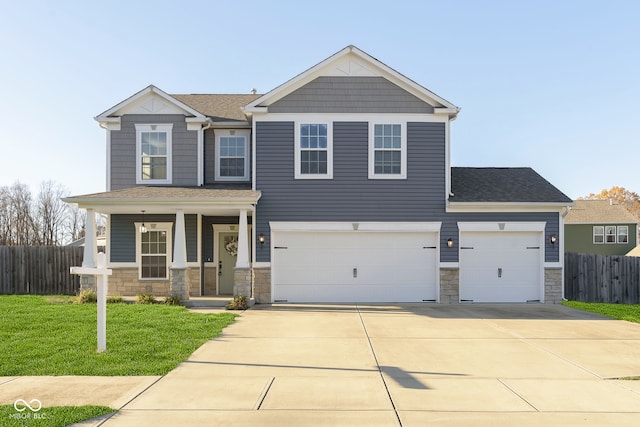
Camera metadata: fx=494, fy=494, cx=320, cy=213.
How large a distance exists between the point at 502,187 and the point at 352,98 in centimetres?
571

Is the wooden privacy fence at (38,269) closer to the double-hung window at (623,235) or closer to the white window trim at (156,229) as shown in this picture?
the white window trim at (156,229)

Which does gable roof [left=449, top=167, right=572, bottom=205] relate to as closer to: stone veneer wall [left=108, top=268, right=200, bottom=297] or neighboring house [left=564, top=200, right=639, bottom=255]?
stone veneer wall [left=108, top=268, right=200, bottom=297]

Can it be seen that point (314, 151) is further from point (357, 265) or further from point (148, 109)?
point (148, 109)

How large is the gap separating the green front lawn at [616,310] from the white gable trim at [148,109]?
508 inches

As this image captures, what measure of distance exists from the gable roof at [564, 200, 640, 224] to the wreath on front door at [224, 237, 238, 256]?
23.0 metres

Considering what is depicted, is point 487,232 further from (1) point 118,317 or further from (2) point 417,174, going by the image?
(1) point 118,317

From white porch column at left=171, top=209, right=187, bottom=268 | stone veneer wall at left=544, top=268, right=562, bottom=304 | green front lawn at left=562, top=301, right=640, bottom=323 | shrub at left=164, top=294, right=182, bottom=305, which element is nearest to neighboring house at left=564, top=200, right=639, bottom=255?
green front lawn at left=562, top=301, right=640, bottom=323

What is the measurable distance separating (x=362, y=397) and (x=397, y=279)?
9.54 metres

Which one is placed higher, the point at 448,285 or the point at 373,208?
the point at 373,208

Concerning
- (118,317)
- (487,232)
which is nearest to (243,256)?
(118,317)

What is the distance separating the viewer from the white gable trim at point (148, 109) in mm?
15680

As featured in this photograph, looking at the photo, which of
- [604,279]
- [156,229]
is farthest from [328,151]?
[604,279]

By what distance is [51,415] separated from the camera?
16.5 feet

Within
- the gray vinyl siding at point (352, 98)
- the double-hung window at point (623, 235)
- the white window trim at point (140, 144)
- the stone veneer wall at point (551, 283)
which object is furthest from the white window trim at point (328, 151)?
the double-hung window at point (623, 235)
